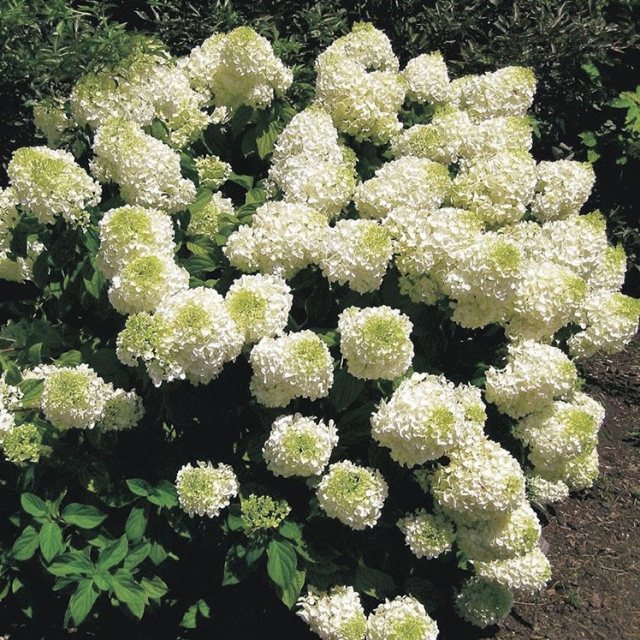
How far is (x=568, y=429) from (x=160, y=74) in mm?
2061

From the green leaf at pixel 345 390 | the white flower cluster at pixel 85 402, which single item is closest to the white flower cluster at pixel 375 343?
the green leaf at pixel 345 390

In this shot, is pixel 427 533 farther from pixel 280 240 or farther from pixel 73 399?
pixel 73 399

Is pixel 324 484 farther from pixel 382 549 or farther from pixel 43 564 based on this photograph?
pixel 43 564

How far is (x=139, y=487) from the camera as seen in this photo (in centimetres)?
309

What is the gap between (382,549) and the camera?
336 cm

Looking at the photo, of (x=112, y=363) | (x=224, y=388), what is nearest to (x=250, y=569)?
(x=224, y=388)

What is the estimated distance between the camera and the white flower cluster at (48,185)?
303 cm

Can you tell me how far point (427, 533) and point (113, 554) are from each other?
1069 mm

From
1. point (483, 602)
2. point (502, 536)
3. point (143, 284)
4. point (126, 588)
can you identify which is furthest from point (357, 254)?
point (483, 602)

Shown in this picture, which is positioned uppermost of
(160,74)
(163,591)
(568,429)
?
(160,74)

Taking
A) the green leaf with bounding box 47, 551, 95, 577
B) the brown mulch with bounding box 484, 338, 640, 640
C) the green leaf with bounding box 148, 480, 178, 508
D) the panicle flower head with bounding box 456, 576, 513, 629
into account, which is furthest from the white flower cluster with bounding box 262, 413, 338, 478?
the brown mulch with bounding box 484, 338, 640, 640

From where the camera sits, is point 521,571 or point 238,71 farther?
point 238,71

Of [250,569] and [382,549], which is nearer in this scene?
[250,569]

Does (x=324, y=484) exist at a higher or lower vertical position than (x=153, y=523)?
higher
